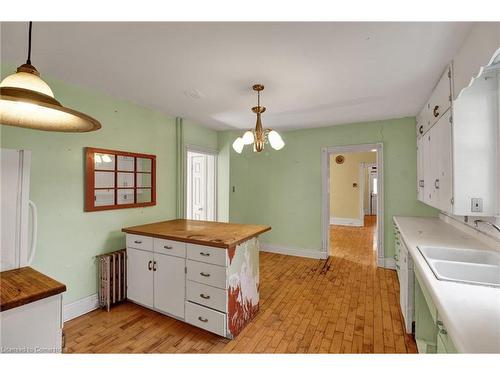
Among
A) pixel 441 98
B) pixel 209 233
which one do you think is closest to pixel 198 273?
pixel 209 233

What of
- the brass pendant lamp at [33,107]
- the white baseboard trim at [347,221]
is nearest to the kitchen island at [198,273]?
the brass pendant lamp at [33,107]

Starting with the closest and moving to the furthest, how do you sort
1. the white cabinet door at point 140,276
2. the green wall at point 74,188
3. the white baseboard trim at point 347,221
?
the green wall at point 74,188
the white cabinet door at point 140,276
the white baseboard trim at point 347,221

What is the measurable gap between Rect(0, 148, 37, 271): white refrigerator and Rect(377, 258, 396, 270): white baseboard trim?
431cm

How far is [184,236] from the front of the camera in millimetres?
2201

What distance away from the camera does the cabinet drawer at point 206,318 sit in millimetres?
1977

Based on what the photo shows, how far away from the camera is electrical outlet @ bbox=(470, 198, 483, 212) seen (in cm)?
177

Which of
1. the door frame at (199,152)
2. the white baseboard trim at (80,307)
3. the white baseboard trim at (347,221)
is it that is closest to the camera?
the white baseboard trim at (80,307)

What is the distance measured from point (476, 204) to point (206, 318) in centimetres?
235

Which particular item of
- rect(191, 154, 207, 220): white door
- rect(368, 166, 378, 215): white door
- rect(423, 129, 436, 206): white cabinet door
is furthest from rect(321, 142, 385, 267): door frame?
rect(368, 166, 378, 215): white door

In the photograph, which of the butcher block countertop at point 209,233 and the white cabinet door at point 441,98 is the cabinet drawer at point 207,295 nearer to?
the butcher block countertop at point 209,233

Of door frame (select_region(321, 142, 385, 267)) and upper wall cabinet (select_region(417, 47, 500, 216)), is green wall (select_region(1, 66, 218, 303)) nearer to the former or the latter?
door frame (select_region(321, 142, 385, 267))

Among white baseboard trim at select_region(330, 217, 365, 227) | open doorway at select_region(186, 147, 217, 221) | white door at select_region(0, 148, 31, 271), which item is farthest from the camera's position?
white baseboard trim at select_region(330, 217, 365, 227)

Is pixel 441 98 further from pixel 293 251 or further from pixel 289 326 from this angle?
pixel 293 251

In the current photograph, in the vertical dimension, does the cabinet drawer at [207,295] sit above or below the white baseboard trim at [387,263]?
above
